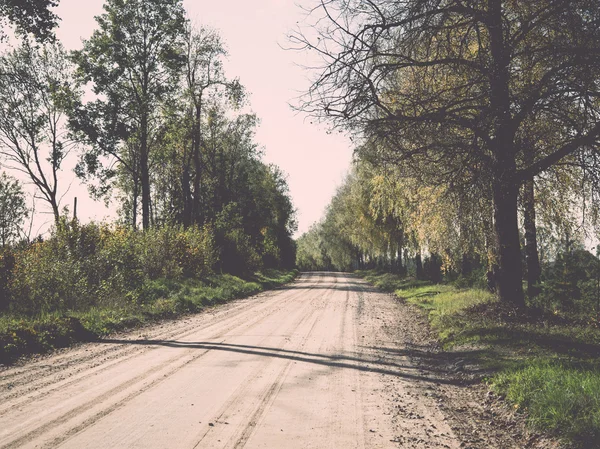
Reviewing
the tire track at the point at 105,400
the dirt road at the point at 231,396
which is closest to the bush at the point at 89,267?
the dirt road at the point at 231,396

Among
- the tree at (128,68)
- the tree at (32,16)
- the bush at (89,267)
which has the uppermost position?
the tree at (128,68)

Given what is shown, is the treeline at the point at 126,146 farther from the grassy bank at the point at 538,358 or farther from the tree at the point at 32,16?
the grassy bank at the point at 538,358

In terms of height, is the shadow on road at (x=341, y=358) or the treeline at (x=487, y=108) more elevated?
the treeline at (x=487, y=108)

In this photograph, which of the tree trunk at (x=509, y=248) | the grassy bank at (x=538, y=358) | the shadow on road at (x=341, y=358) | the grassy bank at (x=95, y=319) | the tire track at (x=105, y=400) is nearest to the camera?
the tire track at (x=105, y=400)

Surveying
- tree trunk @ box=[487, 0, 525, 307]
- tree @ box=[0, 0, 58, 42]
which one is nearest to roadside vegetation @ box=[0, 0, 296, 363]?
tree @ box=[0, 0, 58, 42]

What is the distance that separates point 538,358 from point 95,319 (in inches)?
398

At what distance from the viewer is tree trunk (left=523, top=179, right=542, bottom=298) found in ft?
43.5

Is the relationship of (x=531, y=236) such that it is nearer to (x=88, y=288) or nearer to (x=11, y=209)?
(x=88, y=288)

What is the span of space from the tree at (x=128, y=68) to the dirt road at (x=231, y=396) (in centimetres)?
Answer: 2121

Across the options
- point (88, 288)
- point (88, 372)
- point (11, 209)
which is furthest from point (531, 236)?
point (11, 209)

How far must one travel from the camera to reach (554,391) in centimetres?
544

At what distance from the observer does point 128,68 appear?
1155 inches

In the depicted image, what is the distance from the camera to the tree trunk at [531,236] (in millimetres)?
13264

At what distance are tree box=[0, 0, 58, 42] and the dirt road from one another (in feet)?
29.9
